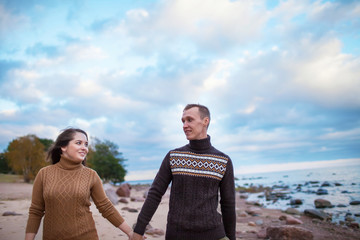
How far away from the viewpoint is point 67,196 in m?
3.41

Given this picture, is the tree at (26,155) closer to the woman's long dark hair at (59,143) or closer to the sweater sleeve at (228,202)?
the woman's long dark hair at (59,143)

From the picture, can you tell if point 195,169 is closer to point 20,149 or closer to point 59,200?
point 59,200

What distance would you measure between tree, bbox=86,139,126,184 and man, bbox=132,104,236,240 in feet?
143

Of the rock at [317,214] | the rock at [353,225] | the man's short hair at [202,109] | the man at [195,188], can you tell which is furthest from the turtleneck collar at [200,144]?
the rock at [317,214]

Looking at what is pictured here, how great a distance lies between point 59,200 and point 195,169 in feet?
6.03

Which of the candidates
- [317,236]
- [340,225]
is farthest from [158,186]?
[340,225]

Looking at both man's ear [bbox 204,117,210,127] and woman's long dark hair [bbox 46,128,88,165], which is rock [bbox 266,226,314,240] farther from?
woman's long dark hair [bbox 46,128,88,165]

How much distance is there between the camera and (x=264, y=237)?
32.4 ft

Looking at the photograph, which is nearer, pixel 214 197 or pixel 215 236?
pixel 215 236

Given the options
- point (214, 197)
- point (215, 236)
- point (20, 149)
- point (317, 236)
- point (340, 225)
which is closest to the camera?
point (215, 236)

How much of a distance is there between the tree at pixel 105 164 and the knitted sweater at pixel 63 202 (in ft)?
142

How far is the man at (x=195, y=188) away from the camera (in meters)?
3.36

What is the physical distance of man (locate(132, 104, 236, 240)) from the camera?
336 cm

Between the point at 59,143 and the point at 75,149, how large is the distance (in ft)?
0.99
